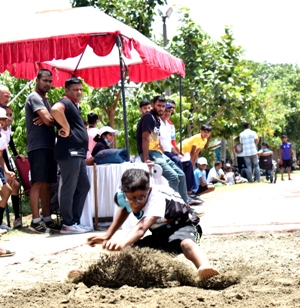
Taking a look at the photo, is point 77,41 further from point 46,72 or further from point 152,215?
point 152,215

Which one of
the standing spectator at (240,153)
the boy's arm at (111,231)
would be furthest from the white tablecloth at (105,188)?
the standing spectator at (240,153)

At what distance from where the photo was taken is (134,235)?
5.05 m

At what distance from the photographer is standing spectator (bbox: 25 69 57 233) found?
8.72 m

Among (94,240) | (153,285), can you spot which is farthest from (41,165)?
(153,285)

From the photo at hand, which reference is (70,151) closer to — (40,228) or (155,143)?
(40,228)

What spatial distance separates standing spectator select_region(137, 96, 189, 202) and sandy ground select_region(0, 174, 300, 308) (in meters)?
3.60

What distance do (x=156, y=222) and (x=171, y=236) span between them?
0.18 metres

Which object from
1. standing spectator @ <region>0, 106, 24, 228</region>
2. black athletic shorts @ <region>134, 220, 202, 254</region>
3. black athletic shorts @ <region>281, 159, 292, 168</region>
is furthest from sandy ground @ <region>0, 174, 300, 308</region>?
black athletic shorts @ <region>281, 159, 292, 168</region>

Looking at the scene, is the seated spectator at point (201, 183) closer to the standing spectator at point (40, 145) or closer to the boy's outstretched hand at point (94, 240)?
the standing spectator at point (40, 145)

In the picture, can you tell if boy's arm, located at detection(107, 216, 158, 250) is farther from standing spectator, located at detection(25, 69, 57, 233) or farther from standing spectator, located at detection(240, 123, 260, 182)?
standing spectator, located at detection(240, 123, 260, 182)

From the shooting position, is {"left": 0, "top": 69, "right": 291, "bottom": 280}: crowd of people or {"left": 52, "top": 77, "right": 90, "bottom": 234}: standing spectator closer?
{"left": 0, "top": 69, "right": 291, "bottom": 280}: crowd of people

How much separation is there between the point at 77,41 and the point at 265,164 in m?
16.6

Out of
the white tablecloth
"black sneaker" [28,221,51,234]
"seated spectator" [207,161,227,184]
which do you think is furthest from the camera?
"seated spectator" [207,161,227,184]

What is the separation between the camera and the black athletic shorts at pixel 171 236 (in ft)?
17.8
